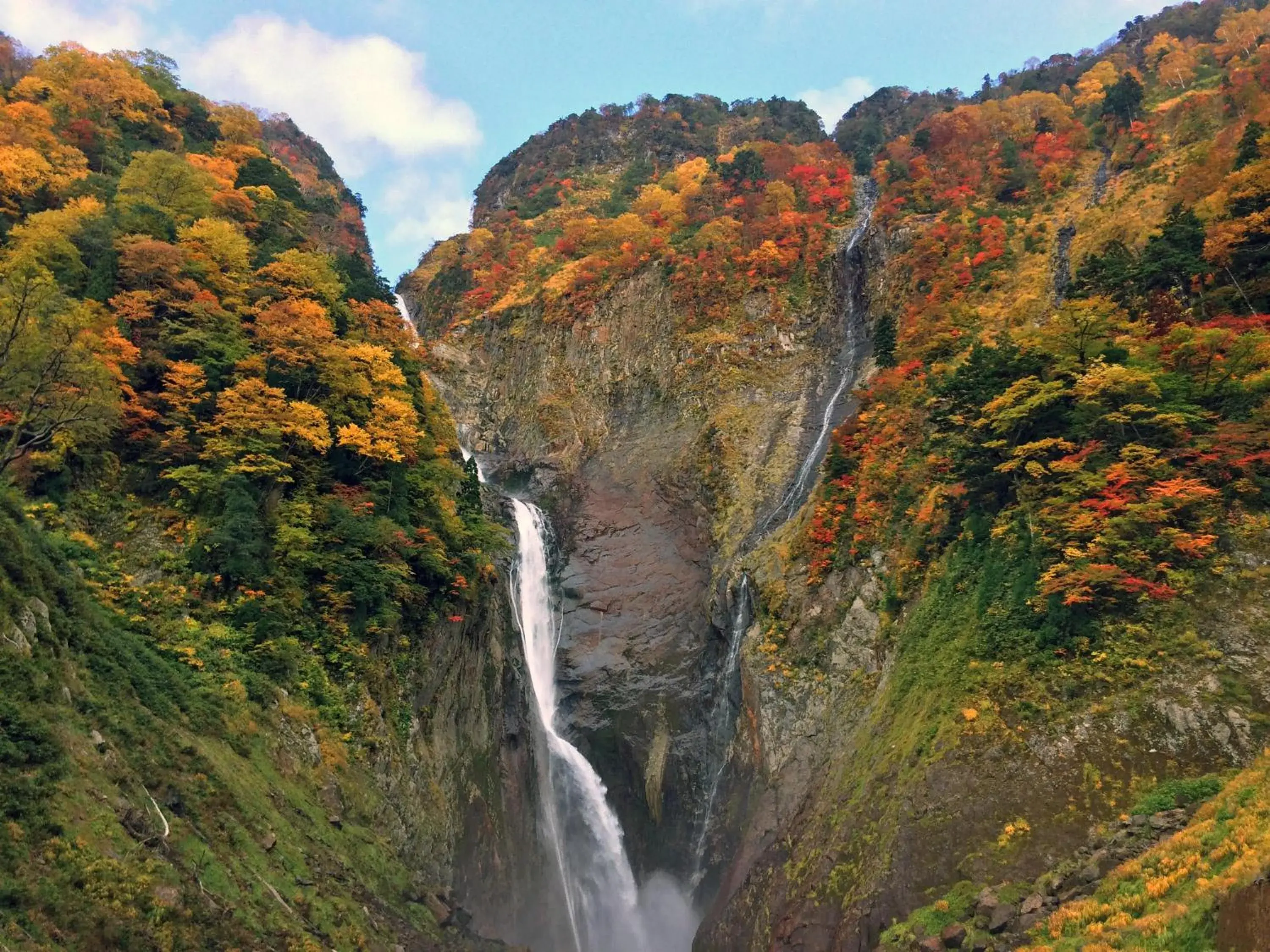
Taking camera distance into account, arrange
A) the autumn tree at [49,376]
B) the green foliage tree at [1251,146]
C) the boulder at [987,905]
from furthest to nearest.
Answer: the green foliage tree at [1251,146] → the autumn tree at [49,376] → the boulder at [987,905]

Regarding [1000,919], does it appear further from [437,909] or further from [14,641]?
[14,641]


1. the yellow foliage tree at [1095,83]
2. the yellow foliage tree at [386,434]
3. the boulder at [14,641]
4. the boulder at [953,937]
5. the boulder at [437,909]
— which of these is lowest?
the boulder at [953,937]

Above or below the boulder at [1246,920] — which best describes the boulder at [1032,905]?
below

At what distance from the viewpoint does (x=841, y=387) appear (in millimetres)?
40562

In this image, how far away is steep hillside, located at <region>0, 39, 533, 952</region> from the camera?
10641 millimetres

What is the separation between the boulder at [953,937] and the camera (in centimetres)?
1268

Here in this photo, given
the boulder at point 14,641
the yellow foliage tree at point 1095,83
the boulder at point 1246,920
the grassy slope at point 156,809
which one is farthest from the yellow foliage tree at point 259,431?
the yellow foliage tree at point 1095,83

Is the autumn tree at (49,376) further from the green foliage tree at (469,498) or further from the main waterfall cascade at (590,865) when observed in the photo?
the main waterfall cascade at (590,865)

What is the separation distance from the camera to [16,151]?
2877cm

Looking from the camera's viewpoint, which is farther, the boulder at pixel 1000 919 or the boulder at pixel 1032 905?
the boulder at pixel 1000 919

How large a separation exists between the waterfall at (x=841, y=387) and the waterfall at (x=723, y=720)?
19.1 feet

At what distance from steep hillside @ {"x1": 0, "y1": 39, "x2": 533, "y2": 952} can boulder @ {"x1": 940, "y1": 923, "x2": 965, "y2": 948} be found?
34.7ft

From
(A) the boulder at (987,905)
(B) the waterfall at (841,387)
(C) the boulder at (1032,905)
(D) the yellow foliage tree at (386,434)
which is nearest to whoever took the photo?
(C) the boulder at (1032,905)

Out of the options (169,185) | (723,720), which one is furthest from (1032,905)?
(169,185)
